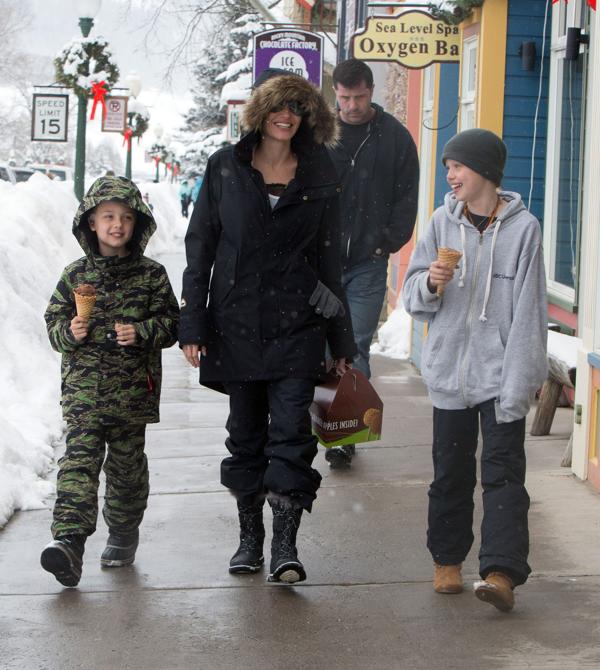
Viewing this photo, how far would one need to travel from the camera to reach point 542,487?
657 cm

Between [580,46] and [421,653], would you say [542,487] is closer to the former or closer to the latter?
[421,653]

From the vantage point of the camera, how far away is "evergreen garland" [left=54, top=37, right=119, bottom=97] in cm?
2427

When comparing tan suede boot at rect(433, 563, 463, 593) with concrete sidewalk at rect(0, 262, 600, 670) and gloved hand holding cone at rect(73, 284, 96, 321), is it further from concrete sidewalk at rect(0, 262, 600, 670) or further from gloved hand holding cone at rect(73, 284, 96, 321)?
gloved hand holding cone at rect(73, 284, 96, 321)

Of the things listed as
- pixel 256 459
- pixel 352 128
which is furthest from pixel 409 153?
pixel 256 459

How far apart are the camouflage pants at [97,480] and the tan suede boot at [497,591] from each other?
1515 millimetres

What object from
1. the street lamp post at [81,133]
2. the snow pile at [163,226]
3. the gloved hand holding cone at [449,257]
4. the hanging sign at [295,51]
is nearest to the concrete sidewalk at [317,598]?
the gloved hand holding cone at [449,257]

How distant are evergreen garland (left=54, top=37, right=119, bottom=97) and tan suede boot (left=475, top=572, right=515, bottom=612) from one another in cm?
2081

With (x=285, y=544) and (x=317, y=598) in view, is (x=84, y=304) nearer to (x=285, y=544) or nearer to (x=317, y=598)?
(x=285, y=544)

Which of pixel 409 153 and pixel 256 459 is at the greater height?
pixel 409 153

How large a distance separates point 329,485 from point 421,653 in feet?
8.37

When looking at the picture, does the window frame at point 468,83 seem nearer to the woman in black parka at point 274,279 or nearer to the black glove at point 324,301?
the woman in black parka at point 274,279

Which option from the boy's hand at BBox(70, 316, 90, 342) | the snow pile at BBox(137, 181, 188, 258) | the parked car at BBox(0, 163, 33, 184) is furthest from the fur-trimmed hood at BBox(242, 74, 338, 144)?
the parked car at BBox(0, 163, 33, 184)

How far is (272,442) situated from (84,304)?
89cm

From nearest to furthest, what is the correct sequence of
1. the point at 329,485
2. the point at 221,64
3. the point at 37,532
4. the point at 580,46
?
the point at 37,532, the point at 329,485, the point at 580,46, the point at 221,64
